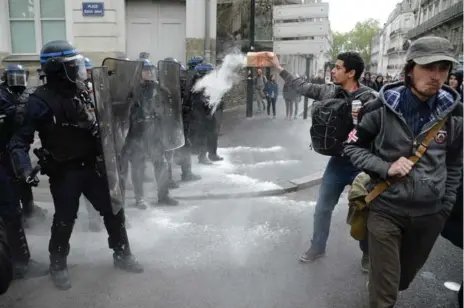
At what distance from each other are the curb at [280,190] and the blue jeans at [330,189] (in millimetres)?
2127

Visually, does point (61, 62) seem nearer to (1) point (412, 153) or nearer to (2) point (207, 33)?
(1) point (412, 153)

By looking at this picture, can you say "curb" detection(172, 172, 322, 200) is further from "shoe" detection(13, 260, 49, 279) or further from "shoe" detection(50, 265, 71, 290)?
"shoe" detection(50, 265, 71, 290)

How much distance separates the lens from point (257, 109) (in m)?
16.3

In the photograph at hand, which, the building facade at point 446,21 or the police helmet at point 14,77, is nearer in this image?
the police helmet at point 14,77

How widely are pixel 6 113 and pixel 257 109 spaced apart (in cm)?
1300

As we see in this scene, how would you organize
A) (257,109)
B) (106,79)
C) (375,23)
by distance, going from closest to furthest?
(106,79), (257,109), (375,23)

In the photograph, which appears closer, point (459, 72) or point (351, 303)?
point (351, 303)

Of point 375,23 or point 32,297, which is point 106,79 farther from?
point 375,23

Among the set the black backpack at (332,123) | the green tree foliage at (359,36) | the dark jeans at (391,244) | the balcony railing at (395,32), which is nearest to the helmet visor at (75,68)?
the black backpack at (332,123)

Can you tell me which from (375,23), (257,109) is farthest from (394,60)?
(257,109)

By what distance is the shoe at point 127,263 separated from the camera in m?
3.64

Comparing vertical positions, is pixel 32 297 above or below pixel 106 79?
below

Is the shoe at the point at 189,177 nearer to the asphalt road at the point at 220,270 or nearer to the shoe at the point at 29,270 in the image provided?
the asphalt road at the point at 220,270

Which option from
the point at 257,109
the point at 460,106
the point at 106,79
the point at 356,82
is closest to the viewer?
the point at 460,106
